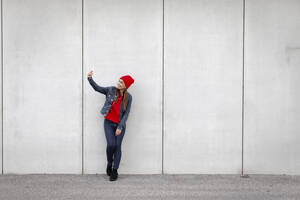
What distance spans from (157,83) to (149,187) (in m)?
1.97

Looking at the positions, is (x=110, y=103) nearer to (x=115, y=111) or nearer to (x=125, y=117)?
(x=115, y=111)

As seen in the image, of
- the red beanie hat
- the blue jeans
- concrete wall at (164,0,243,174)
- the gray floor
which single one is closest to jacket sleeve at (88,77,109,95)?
the red beanie hat

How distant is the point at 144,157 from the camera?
23.0ft

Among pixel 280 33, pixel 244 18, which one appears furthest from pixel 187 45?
pixel 280 33

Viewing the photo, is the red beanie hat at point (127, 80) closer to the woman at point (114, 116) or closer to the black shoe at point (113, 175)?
the woman at point (114, 116)

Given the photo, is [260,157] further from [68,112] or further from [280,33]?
[68,112]

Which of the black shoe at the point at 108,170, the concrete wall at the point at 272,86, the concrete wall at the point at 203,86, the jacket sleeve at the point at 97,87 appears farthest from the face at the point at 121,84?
the concrete wall at the point at 272,86

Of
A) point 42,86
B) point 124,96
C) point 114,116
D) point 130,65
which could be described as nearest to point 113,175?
point 114,116

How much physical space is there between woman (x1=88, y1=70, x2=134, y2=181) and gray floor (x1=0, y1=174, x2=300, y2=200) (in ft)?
1.45

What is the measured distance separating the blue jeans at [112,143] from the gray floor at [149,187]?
383 mm

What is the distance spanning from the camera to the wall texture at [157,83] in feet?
22.6

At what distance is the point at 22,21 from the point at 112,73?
1.98 metres

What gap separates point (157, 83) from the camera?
6934mm

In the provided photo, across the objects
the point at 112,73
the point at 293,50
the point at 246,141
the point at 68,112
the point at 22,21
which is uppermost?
the point at 22,21
